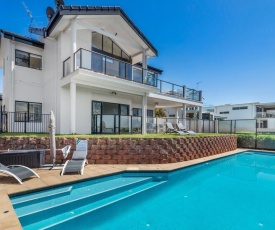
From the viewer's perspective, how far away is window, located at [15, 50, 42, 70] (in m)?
12.7

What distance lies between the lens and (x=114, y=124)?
1230 centimetres

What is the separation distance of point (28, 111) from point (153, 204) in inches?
449

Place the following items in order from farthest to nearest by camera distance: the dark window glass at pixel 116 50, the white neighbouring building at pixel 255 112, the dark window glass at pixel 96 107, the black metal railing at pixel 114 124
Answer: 1. the white neighbouring building at pixel 255 112
2. the dark window glass at pixel 116 50
3. the dark window glass at pixel 96 107
4. the black metal railing at pixel 114 124

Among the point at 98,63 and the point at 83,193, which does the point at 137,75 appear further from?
the point at 83,193

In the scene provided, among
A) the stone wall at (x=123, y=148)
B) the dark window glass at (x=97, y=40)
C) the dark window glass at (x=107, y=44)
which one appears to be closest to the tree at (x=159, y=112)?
the dark window glass at (x=107, y=44)

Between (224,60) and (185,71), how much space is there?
7.61 metres

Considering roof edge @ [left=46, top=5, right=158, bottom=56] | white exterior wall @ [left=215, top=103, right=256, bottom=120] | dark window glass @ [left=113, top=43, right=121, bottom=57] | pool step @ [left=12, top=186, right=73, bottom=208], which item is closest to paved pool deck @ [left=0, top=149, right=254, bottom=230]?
pool step @ [left=12, top=186, right=73, bottom=208]

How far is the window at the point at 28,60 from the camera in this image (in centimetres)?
1274

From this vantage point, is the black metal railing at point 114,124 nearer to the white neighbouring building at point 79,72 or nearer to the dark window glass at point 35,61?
the white neighbouring building at point 79,72

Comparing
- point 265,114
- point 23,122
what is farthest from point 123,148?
point 265,114

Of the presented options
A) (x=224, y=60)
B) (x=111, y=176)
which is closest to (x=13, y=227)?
(x=111, y=176)

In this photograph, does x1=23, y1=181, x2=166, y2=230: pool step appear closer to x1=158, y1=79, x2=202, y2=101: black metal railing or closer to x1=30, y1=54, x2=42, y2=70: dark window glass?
x1=158, y1=79, x2=202, y2=101: black metal railing

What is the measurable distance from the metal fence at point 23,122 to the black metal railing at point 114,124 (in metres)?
3.57

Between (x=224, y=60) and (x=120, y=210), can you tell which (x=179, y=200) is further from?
(x=224, y=60)
